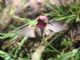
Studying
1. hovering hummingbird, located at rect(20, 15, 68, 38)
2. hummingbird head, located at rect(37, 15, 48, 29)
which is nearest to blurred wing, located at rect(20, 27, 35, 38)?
hovering hummingbird, located at rect(20, 15, 68, 38)

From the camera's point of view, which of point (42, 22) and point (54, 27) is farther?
point (54, 27)

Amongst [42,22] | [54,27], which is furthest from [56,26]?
[42,22]

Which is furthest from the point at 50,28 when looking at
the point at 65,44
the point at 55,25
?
the point at 65,44

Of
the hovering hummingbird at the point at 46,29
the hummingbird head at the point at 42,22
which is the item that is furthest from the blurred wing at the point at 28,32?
the hummingbird head at the point at 42,22

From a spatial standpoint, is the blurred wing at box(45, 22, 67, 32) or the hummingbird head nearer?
the hummingbird head

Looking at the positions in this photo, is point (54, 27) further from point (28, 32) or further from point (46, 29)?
point (28, 32)

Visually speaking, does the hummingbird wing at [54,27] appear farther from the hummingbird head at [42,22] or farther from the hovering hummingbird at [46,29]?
the hummingbird head at [42,22]

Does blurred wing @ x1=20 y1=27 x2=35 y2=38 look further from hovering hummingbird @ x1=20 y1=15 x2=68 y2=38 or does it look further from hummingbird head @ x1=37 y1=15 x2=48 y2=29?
hummingbird head @ x1=37 y1=15 x2=48 y2=29

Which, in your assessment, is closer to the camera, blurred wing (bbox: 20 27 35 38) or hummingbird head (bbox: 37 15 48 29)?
hummingbird head (bbox: 37 15 48 29)

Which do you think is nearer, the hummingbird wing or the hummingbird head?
the hummingbird head

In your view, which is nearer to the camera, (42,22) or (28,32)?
(42,22)

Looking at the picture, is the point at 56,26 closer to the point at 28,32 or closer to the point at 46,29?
the point at 46,29

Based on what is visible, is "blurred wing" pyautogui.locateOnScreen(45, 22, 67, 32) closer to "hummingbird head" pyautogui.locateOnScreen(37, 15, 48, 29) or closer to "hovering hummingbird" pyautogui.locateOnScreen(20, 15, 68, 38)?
"hovering hummingbird" pyautogui.locateOnScreen(20, 15, 68, 38)

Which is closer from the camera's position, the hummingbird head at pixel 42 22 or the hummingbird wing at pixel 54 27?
the hummingbird head at pixel 42 22
